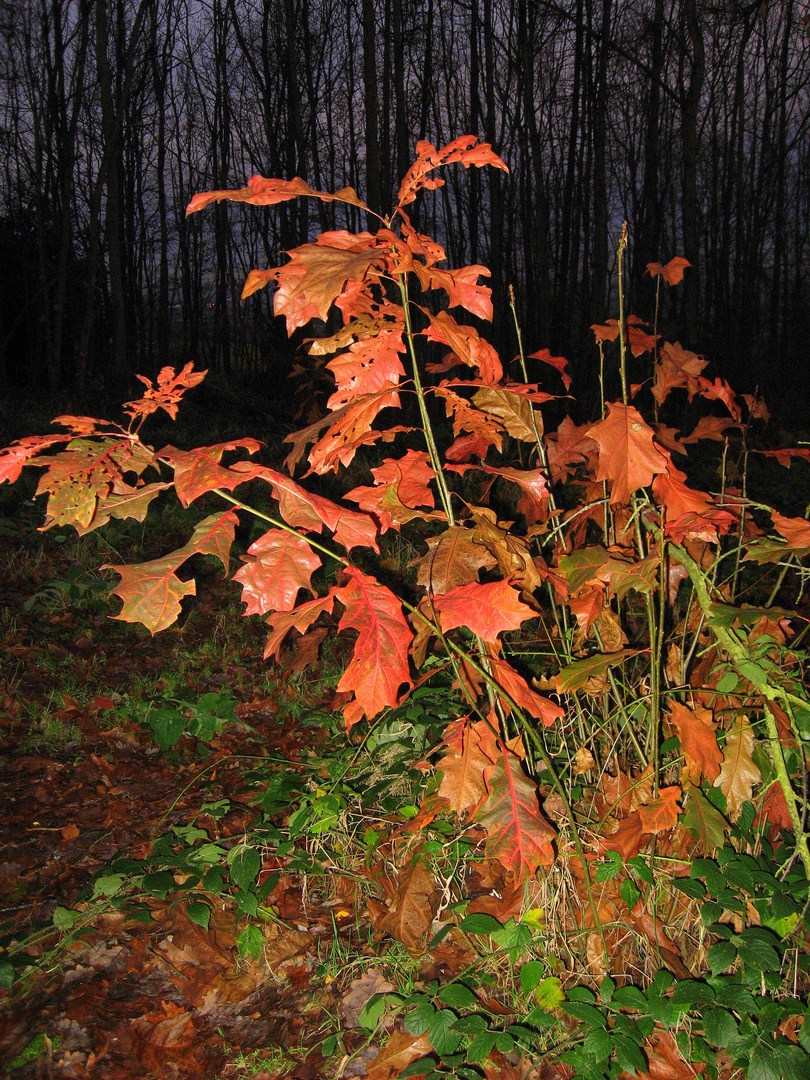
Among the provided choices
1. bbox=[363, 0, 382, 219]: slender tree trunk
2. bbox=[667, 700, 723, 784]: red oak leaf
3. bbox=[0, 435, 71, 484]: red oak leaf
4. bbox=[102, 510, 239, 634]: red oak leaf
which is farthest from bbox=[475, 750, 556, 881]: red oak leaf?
bbox=[363, 0, 382, 219]: slender tree trunk

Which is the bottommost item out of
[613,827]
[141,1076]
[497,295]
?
[141,1076]

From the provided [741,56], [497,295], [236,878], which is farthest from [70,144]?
[741,56]

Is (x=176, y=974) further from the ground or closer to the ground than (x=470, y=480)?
closer to the ground

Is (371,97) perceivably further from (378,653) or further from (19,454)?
(378,653)

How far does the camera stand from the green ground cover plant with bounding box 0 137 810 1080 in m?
1.07

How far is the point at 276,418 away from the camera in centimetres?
799

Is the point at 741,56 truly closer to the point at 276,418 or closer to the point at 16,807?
the point at 276,418

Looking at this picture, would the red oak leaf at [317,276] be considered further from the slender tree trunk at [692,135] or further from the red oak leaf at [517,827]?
the slender tree trunk at [692,135]

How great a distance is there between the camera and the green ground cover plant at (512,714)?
107 centimetres

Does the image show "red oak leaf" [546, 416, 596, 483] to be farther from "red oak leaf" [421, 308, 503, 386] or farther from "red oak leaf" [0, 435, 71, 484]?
"red oak leaf" [0, 435, 71, 484]

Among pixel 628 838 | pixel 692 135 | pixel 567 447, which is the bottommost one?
pixel 628 838

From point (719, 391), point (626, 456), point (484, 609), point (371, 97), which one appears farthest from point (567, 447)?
point (371, 97)

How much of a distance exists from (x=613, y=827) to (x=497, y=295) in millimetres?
11802

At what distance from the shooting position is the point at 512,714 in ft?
4.64
